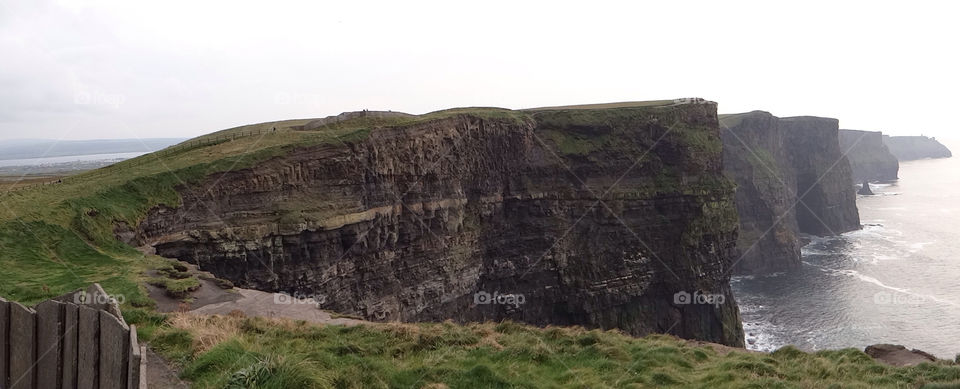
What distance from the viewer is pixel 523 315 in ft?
173

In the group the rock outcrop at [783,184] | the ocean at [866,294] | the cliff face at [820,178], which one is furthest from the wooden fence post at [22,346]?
the cliff face at [820,178]

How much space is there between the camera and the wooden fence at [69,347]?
656 cm

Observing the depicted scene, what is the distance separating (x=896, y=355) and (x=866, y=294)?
7114cm

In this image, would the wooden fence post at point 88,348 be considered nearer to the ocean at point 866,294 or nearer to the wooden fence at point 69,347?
the wooden fence at point 69,347

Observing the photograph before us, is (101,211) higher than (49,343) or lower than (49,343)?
higher

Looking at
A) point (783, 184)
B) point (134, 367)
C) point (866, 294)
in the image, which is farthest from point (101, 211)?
point (783, 184)

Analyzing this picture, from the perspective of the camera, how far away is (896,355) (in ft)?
53.4

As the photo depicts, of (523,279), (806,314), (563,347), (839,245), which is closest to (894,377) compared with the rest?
(563,347)

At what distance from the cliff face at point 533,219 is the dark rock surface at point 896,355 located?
106 ft

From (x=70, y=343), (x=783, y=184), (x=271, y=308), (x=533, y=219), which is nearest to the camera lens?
(x=70, y=343)

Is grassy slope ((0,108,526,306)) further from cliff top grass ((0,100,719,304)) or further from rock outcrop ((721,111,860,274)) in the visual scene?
rock outcrop ((721,111,860,274))

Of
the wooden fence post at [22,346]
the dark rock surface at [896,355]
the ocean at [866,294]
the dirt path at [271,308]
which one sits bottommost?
the ocean at [866,294]

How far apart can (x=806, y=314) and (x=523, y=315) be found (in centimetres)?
4311

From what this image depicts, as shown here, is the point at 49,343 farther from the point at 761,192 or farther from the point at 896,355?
the point at 761,192
